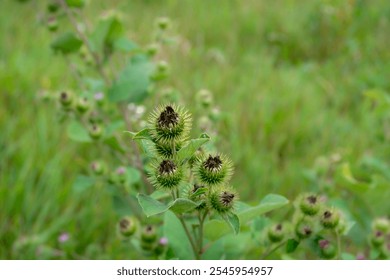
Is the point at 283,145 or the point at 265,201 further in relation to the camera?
the point at 283,145

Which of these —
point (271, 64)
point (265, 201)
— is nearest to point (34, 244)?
point (265, 201)

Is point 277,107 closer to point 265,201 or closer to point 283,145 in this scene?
point 283,145

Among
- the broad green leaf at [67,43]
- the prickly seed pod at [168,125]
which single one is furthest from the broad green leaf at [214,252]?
the broad green leaf at [67,43]

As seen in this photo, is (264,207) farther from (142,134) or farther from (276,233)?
(142,134)

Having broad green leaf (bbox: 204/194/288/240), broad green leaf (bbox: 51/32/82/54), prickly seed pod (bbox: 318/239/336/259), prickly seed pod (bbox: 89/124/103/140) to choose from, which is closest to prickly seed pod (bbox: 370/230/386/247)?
prickly seed pod (bbox: 318/239/336/259)

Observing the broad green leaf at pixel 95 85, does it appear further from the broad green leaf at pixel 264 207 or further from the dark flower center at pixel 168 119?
the dark flower center at pixel 168 119

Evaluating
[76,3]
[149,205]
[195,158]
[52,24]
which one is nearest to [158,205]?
[149,205]

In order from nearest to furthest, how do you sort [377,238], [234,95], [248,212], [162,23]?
[248,212], [377,238], [162,23], [234,95]
